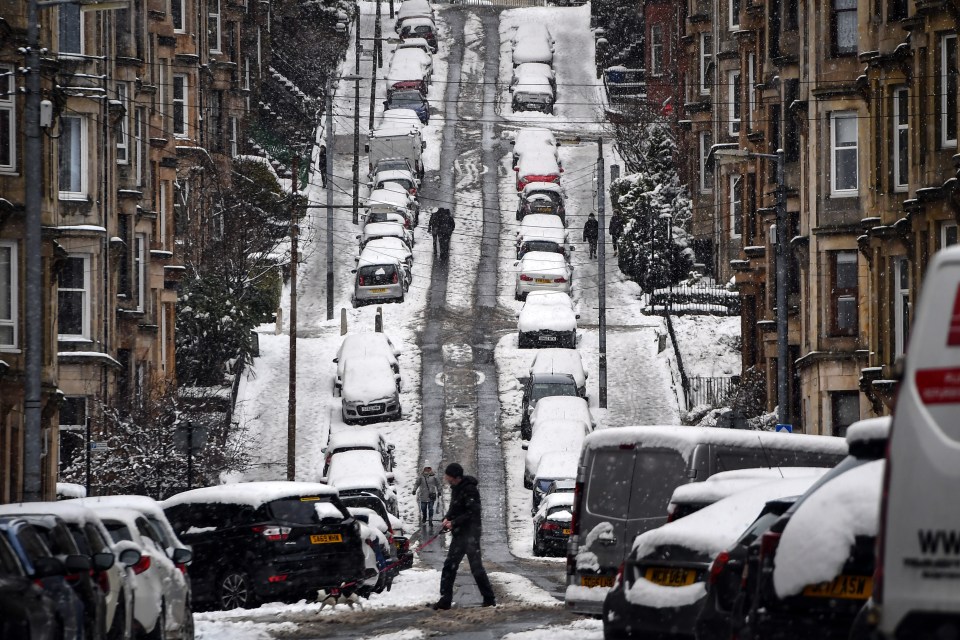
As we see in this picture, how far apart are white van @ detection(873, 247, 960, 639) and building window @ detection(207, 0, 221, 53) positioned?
2717 inches

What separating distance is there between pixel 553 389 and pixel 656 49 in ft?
142

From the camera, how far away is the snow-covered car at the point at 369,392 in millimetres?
51188

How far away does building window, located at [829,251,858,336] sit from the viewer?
41312mm

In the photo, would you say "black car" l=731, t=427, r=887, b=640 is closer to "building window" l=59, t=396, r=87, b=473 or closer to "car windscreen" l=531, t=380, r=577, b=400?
"building window" l=59, t=396, r=87, b=473

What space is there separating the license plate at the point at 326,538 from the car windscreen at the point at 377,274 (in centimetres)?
4222

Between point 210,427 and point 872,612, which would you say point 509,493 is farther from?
point 872,612

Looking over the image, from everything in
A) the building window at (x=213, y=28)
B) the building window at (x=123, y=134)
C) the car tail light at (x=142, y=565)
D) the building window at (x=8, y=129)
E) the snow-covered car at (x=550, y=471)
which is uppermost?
the building window at (x=213, y=28)

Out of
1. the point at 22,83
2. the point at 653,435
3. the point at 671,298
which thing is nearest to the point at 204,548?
the point at 653,435

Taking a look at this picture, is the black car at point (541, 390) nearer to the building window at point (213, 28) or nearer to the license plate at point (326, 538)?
the license plate at point (326, 538)

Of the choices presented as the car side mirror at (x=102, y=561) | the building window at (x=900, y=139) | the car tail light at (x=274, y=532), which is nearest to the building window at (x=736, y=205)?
the building window at (x=900, y=139)

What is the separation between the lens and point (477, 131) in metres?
91.4

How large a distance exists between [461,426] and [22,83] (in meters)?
21.4

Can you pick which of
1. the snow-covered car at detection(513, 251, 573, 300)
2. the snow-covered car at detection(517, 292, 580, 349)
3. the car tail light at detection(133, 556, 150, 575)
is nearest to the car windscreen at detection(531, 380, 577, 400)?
the snow-covered car at detection(517, 292, 580, 349)

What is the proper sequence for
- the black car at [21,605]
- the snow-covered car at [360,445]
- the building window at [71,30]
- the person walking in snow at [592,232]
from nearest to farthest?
the black car at [21,605] → the building window at [71,30] → the snow-covered car at [360,445] → the person walking in snow at [592,232]
